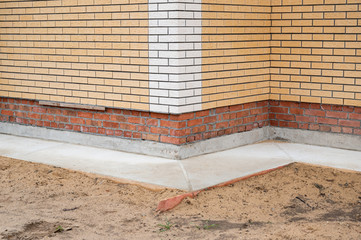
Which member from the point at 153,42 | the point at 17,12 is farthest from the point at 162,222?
the point at 17,12

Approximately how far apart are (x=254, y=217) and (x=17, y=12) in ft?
17.9

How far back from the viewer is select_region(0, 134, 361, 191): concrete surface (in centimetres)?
657

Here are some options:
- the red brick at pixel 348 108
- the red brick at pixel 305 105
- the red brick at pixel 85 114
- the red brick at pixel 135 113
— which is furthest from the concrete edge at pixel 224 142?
the red brick at pixel 85 114

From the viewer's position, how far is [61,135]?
8.62 meters

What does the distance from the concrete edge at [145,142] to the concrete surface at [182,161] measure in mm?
108

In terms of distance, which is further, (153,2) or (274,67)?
(274,67)

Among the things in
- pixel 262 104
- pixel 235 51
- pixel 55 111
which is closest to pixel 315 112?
pixel 262 104

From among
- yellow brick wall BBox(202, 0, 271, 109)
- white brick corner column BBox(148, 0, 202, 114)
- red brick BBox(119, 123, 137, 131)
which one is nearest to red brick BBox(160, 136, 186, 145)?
white brick corner column BBox(148, 0, 202, 114)

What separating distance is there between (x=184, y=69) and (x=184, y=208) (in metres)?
2.20

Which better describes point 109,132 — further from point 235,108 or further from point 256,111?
point 256,111

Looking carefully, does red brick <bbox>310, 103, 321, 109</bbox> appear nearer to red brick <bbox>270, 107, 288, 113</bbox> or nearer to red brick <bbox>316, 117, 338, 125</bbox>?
red brick <bbox>316, 117, 338, 125</bbox>

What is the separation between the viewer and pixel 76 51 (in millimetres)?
8219

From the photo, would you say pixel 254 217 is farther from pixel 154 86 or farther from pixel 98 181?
pixel 154 86

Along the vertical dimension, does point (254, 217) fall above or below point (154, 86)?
below
